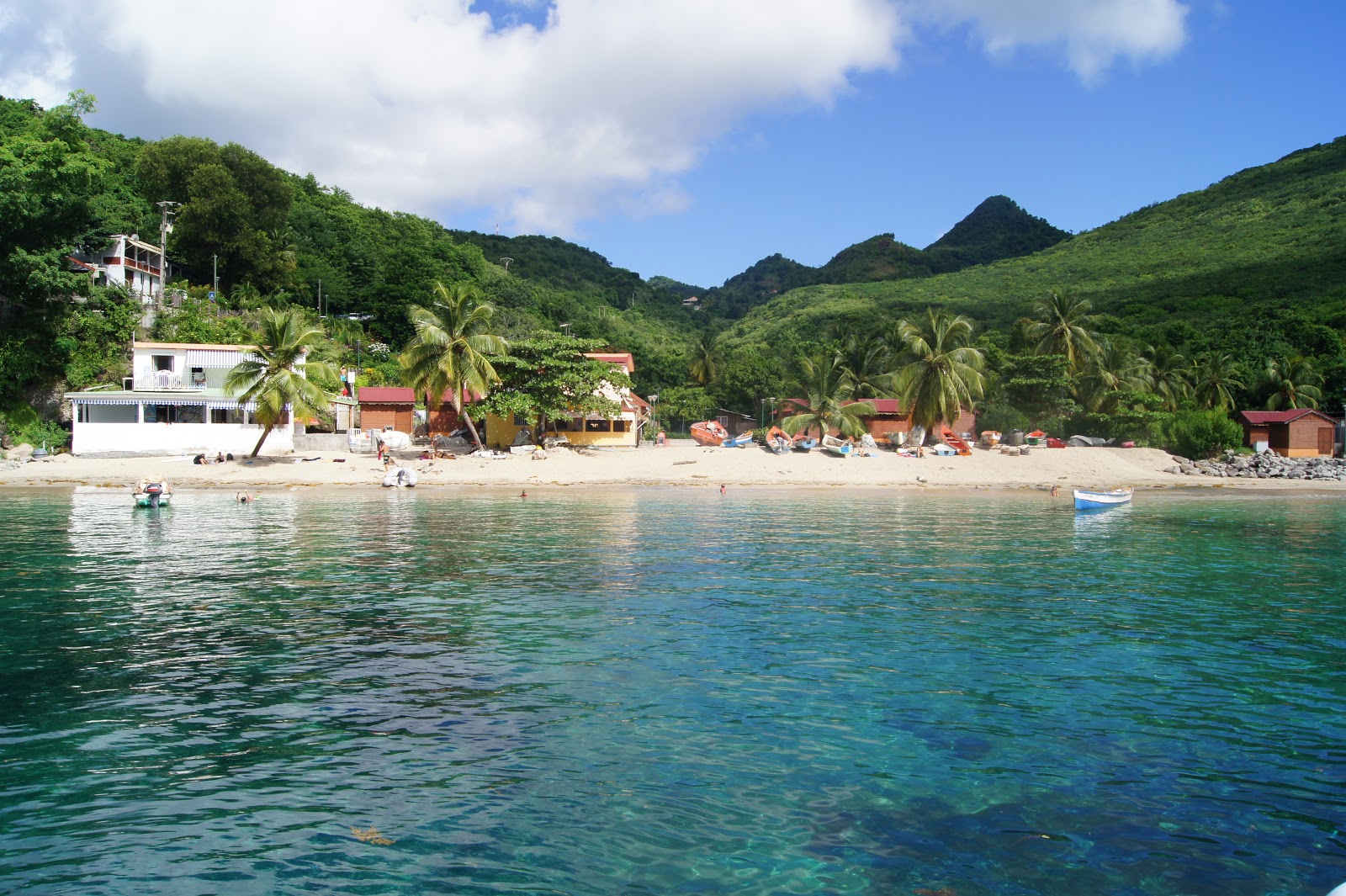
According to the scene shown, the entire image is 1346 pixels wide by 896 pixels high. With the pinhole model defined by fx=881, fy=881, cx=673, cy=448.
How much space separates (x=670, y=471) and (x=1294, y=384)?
46214 mm

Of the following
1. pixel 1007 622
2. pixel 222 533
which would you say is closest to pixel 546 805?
pixel 1007 622

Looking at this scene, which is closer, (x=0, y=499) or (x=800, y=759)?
(x=800, y=759)

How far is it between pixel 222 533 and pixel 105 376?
2846 cm

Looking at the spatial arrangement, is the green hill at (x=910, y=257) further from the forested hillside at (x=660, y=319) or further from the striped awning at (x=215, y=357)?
the striped awning at (x=215, y=357)

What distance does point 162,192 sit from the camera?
6250 cm

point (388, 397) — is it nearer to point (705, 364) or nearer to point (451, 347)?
point (451, 347)

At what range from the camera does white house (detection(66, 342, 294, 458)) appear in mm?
41312

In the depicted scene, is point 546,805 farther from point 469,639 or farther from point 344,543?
point 344,543

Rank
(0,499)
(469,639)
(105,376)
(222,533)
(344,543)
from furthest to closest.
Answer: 1. (105,376)
2. (0,499)
3. (222,533)
4. (344,543)
5. (469,639)

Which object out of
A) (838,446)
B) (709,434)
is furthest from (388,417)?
(838,446)

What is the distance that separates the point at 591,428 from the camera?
5047 centimetres

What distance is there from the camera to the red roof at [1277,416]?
53.2 metres

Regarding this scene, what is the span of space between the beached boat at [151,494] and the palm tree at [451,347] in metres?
15.0

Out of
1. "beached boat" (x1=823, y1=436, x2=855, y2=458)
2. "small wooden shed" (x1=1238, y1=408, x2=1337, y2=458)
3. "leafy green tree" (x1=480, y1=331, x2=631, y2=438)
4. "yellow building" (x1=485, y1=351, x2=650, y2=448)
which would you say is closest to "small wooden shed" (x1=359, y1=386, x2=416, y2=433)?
"yellow building" (x1=485, y1=351, x2=650, y2=448)
